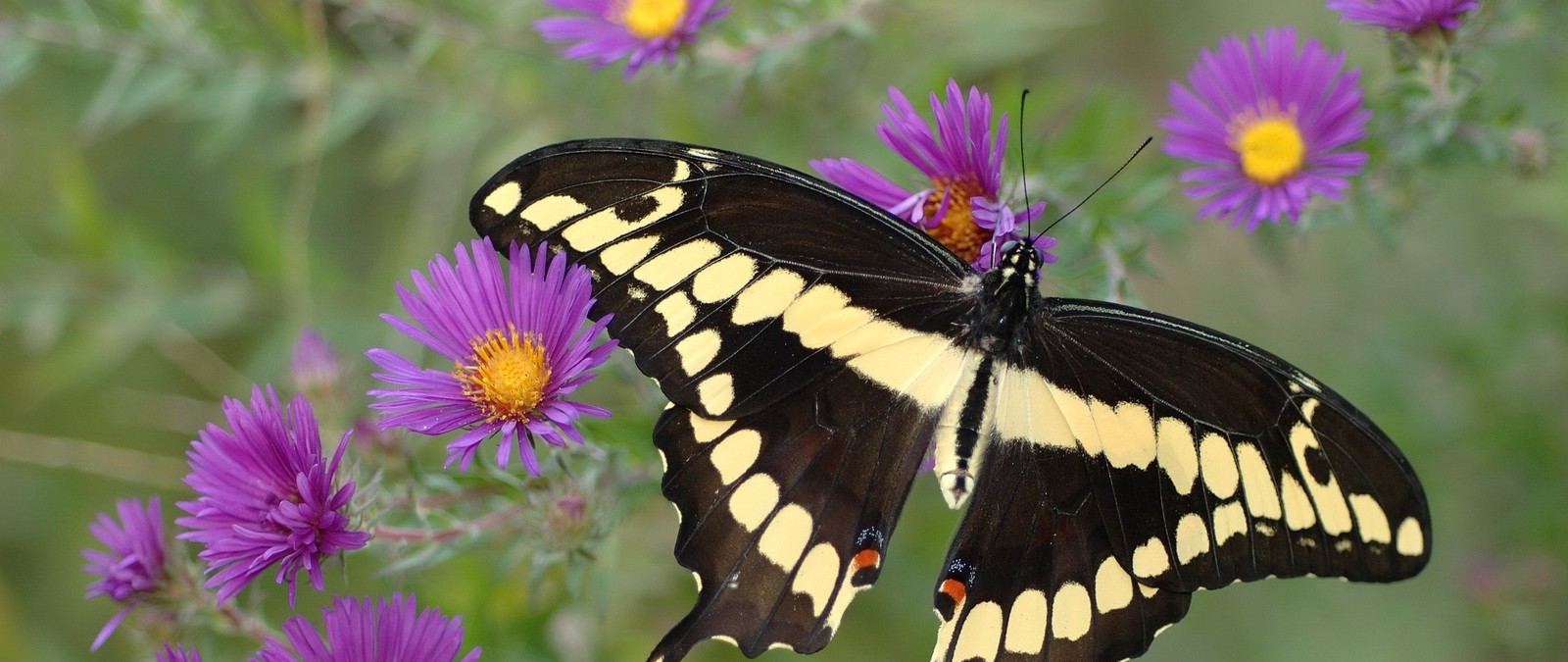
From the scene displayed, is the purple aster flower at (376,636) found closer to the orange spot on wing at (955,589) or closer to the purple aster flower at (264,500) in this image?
the purple aster flower at (264,500)

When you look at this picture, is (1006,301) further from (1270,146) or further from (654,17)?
(654,17)

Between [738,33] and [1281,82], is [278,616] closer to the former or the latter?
[738,33]

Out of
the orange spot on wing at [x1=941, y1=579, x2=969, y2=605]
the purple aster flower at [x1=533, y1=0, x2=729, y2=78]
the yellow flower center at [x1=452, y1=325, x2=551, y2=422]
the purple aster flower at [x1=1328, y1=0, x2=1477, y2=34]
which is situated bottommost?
the orange spot on wing at [x1=941, y1=579, x2=969, y2=605]

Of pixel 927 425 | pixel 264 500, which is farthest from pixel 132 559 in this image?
pixel 927 425

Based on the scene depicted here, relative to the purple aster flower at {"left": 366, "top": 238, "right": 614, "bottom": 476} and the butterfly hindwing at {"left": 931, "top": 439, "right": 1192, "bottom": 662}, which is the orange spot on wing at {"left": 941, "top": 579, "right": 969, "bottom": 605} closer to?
the butterfly hindwing at {"left": 931, "top": 439, "right": 1192, "bottom": 662}

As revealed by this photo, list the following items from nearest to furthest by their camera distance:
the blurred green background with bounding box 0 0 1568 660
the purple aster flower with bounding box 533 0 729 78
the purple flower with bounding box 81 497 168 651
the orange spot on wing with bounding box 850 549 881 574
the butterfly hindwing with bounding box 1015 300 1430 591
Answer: the butterfly hindwing with bounding box 1015 300 1430 591 → the orange spot on wing with bounding box 850 549 881 574 → the purple flower with bounding box 81 497 168 651 → the purple aster flower with bounding box 533 0 729 78 → the blurred green background with bounding box 0 0 1568 660

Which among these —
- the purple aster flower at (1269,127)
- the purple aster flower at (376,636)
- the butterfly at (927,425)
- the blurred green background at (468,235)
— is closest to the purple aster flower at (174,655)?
the purple aster flower at (376,636)

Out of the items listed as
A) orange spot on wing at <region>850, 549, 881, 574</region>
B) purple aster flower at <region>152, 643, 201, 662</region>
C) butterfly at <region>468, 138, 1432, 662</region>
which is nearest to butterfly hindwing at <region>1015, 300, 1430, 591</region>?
butterfly at <region>468, 138, 1432, 662</region>
